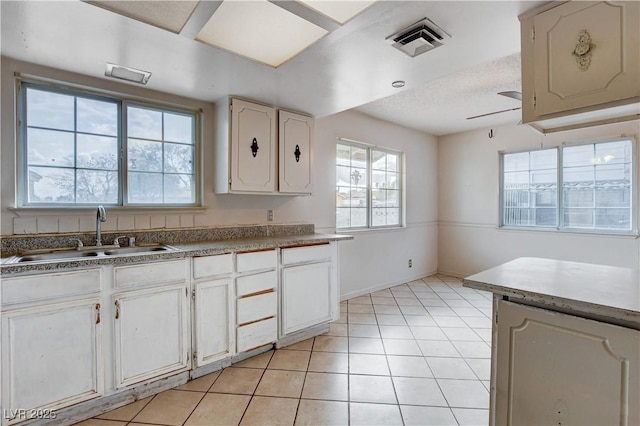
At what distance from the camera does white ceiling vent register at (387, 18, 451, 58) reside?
1.70 m

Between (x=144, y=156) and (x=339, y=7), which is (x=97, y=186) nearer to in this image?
(x=144, y=156)

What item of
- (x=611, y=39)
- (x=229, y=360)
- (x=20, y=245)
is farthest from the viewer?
(x=229, y=360)

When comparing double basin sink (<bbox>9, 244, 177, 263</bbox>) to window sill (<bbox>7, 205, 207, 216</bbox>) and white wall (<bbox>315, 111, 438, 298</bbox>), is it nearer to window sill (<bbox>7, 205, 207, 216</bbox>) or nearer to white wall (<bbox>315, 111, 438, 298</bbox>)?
window sill (<bbox>7, 205, 207, 216</bbox>)

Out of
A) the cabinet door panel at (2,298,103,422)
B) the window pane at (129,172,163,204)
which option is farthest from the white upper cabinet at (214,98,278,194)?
the cabinet door panel at (2,298,103,422)

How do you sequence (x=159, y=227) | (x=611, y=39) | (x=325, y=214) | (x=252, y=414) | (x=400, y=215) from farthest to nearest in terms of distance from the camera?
(x=400, y=215), (x=325, y=214), (x=159, y=227), (x=252, y=414), (x=611, y=39)

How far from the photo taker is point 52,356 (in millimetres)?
1686

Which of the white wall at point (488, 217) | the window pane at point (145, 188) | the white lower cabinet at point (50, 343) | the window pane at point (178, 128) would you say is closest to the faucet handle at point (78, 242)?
the window pane at point (145, 188)

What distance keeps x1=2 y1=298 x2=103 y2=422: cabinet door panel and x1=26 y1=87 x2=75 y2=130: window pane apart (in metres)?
1.38

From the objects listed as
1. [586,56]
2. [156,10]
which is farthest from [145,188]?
[586,56]

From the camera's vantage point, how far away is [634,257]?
3.48 metres

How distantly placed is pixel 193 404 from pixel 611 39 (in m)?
2.94

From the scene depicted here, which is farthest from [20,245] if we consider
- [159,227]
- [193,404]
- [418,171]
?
[418,171]

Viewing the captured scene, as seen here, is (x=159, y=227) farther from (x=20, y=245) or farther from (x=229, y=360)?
(x=229, y=360)

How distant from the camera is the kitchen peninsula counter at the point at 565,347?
1.07 meters
